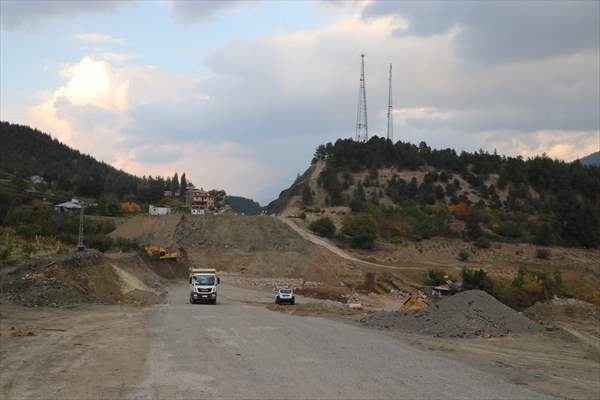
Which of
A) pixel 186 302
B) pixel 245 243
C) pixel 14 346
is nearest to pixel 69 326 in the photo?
pixel 14 346

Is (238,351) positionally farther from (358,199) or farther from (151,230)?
(358,199)

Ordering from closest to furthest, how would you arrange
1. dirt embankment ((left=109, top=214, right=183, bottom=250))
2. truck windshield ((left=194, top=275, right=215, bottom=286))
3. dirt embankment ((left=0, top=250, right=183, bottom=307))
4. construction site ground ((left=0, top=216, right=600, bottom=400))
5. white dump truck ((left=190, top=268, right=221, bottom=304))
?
1. construction site ground ((left=0, top=216, right=600, bottom=400))
2. dirt embankment ((left=0, top=250, right=183, bottom=307))
3. white dump truck ((left=190, top=268, right=221, bottom=304))
4. truck windshield ((left=194, top=275, right=215, bottom=286))
5. dirt embankment ((left=109, top=214, right=183, bottom=250))

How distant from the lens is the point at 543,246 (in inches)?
3403

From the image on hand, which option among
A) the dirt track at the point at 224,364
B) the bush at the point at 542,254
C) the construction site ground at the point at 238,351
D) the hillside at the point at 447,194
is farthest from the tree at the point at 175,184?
the dirt track at the point at 224,364

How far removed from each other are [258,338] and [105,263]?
26651mm

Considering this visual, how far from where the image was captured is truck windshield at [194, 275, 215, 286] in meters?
39.8

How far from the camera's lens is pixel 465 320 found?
2405 cm

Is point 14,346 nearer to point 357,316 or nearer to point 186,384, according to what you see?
point 186,384

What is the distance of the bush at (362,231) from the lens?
83.6m

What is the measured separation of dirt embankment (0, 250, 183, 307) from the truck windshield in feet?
11.5

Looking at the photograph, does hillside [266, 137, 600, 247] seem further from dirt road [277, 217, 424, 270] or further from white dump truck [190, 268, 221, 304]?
white dump truck [190, 268, 221, 304]

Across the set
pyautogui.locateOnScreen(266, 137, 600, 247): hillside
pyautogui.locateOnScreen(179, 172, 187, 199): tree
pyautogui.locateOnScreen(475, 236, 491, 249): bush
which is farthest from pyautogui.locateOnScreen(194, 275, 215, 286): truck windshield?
pyautogui.locateOnScreen(179, 172, 187, 199): tree

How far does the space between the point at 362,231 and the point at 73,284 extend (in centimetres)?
5393

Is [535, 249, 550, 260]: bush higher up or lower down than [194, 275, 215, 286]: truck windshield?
higher up
